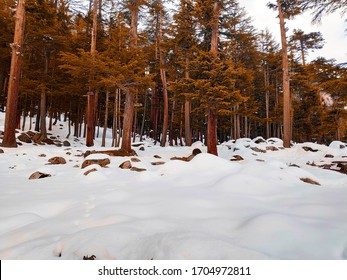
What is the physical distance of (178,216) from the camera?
2.88 meters

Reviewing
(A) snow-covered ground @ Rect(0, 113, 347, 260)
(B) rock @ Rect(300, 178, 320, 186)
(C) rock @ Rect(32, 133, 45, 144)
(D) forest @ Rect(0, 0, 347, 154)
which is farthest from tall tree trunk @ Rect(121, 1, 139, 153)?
(B) rock @ Rect(300, 178, 320, 186)

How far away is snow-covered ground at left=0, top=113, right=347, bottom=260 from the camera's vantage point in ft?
6.27

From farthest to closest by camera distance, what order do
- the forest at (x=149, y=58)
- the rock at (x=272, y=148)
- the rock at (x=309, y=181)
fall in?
the rock at (x=272, y=148) < the forest at (x=149, y=58) < the rock at (x=309, y=181)

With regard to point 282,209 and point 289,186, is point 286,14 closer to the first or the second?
point 289,186

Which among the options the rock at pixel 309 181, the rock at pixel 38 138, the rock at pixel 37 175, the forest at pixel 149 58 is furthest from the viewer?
the rock at pixel 38 138

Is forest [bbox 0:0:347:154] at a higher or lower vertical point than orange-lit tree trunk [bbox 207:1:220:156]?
higher

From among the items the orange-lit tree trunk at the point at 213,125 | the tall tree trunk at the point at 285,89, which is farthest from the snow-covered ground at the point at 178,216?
the tall tree trunk at the point at 285,89

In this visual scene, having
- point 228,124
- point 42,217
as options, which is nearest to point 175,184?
point 42,217

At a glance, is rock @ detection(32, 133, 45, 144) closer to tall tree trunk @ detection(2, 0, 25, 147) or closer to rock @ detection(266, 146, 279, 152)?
tall tree trunk @ detection(2, 0, 25, 147)

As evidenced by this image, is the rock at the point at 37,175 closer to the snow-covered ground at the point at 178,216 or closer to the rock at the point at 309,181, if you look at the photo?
the snow-covered ground at the point at 178,216

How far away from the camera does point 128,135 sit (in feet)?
40.0

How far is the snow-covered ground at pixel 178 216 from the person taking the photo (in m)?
1.91

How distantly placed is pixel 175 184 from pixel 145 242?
2851 millimetres

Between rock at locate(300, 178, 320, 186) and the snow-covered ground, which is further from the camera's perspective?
rock at locate(300, 178, 320, 186)
